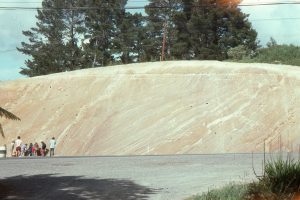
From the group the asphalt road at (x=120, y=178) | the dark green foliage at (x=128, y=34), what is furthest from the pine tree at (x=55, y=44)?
the asphalt road at (x=120, y=178)

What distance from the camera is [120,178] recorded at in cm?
1664

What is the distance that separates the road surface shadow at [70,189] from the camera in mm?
13391

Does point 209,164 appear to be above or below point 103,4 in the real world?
below

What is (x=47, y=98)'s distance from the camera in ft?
168

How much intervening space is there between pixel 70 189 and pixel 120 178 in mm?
2492

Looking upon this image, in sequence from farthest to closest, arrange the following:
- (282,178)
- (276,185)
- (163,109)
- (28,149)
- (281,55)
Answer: (281,55), (163,109), (28,149), (282,178), (276,185)

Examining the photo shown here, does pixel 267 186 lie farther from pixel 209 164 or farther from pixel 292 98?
pixel 292 98

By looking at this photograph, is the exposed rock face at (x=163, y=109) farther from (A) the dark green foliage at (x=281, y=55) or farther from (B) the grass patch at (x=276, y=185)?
(B) the grass patch at (x=276, y=185)

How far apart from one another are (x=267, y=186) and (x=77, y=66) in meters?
71.9

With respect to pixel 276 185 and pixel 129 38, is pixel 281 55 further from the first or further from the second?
pixel 276 185

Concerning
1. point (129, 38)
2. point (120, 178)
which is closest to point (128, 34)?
point (129, 38)

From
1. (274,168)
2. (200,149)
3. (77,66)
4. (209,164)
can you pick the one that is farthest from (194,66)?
(274,168)

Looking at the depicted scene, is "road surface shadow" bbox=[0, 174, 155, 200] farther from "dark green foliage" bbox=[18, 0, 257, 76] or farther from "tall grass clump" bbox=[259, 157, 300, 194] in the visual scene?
"dark green foliage" bbox=[18, 0, 257, 76]

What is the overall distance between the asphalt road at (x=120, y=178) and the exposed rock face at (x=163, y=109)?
49.2 ft
